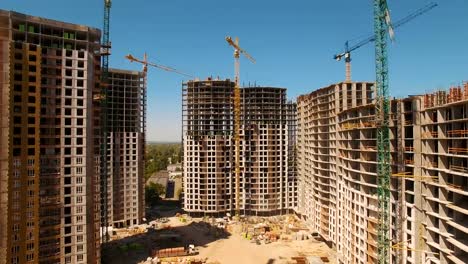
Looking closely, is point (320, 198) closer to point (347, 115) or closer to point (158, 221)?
point (347, 115)

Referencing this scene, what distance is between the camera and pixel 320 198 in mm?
81562

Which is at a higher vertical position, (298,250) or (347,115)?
(347,115)

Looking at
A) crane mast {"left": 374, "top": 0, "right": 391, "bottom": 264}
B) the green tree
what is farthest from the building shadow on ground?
crane mast {"left": 374, "top": 0, "right": 391, "bottom": 264}

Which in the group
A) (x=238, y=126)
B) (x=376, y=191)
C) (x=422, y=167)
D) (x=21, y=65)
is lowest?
(x=376, y=191)

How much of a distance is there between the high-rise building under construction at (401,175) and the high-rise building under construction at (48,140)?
48900 mm

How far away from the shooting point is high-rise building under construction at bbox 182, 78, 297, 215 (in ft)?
350

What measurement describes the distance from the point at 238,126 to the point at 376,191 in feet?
197

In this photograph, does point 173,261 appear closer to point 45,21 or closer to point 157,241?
point 157,241

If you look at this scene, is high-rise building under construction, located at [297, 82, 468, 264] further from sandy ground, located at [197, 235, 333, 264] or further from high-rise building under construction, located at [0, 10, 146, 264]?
high-rise building under construction, located at [0, 10, 146, 264]

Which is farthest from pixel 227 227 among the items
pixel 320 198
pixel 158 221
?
pixel 320 198

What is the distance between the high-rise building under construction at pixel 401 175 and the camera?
37562mm

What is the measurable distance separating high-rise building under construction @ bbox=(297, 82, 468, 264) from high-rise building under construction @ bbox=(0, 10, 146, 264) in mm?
48900

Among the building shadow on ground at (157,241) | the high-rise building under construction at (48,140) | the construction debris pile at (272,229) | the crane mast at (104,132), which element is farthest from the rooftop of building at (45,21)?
the construction debris pile at (272,229)

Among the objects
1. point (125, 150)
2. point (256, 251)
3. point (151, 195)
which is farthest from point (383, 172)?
point (151, 195)
